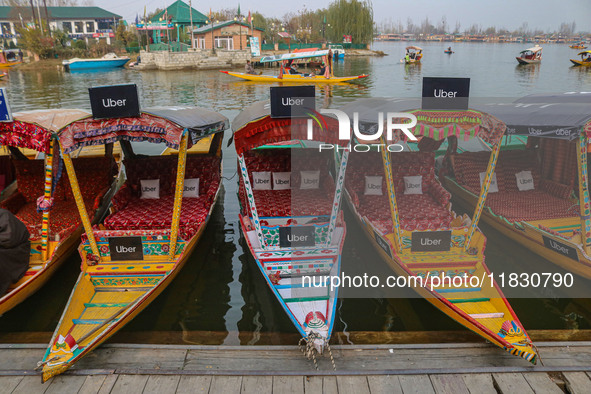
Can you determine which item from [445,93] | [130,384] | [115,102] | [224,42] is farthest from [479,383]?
[224,42]

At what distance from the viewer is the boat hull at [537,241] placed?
23.2 ft

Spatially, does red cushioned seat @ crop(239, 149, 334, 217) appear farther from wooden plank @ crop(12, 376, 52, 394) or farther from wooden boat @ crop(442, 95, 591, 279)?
wooden plank @ crop(12, 376, 52, 394)

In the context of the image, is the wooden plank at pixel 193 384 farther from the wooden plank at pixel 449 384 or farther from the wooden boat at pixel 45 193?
the wooden boat at pixel 45 193

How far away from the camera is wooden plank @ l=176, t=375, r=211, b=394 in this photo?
4.81 metres

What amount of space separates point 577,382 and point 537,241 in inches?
142

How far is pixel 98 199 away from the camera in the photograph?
9.08 metres

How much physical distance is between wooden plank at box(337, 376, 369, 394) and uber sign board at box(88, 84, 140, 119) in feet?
16.3

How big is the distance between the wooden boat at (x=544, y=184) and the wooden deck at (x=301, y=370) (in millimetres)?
2531

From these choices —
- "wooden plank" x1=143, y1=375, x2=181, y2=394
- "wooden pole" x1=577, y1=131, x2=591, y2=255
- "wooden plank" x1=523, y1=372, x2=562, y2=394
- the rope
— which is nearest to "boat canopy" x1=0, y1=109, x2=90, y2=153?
"wooden plank" x1=143, y1=375, x2=181, y2=394

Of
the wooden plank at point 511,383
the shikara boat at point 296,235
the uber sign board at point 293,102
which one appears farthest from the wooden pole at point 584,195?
the uber sign board at point 293,102

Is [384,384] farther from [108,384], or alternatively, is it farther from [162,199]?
[162,199]

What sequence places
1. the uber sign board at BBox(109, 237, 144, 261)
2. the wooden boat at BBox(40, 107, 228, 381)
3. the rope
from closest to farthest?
the rope
the wooden boat at BBox(40, 107, 228, 381)
the uber sign board at BBox(109, 237, 144, 261)

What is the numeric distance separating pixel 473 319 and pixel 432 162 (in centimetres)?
504

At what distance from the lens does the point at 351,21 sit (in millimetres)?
69938
